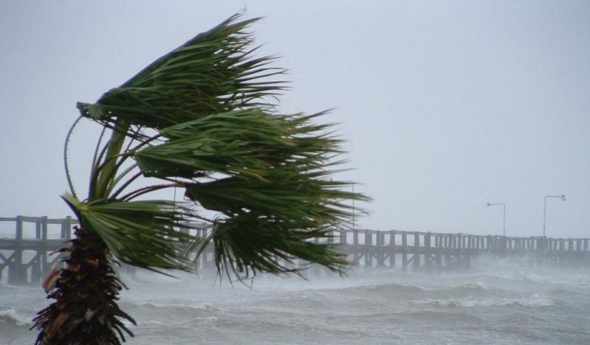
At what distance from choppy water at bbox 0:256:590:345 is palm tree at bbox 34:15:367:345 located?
13.8 metres

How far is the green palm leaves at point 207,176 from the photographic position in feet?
12.4

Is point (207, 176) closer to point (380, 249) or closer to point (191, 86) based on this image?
point (191, 86)

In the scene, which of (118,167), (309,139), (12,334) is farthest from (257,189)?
(12,334)

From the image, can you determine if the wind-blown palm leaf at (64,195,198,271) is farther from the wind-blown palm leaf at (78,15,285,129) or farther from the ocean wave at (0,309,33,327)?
the ocean wave at (0,309,33,327)

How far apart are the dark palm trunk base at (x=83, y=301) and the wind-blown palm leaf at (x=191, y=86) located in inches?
28.6

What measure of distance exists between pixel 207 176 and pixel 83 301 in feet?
3.32

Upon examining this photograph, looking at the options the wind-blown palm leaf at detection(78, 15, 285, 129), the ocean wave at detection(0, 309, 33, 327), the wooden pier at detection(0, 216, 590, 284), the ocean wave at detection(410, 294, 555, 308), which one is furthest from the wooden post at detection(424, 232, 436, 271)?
the wind-blown palm leaf at detection(78, 15, 285, 129)

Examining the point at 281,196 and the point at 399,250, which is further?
the point at 399,250

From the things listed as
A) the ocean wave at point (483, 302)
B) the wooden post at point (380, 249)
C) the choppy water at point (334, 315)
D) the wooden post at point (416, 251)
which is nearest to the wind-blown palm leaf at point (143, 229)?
the choppy water at point (334, 315)

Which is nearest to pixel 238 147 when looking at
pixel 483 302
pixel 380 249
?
pixel 483 302

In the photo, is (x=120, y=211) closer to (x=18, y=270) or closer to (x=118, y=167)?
(x=118, y=167)

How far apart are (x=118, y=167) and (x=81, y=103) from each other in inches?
17.6

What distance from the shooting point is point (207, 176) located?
392 centimetres

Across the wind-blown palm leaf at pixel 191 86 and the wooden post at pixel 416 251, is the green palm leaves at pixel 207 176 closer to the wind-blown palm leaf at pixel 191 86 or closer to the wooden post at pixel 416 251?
the wind-blown palm leaf at pixel 191 86
